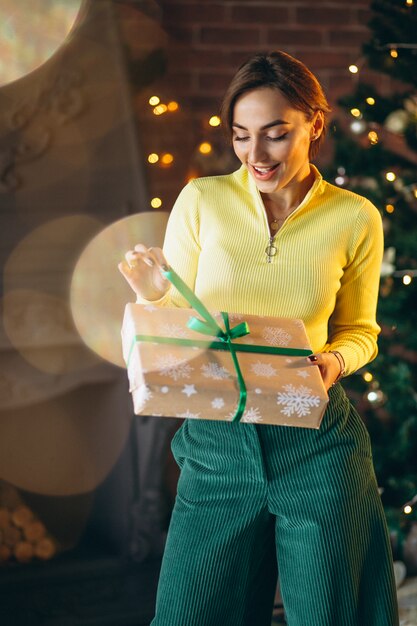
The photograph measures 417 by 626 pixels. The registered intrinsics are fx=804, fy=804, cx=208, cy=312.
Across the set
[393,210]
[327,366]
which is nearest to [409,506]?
[393,210]

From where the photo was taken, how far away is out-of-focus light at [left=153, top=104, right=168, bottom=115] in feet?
9.44

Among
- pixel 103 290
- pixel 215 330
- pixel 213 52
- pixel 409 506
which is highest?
pixel 213 52

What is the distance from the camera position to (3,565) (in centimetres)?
270

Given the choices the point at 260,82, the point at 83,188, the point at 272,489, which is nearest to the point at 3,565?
the point at 83,188

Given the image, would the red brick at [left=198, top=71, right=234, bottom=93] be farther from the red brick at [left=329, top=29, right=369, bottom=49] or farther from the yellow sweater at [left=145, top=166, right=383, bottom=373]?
the yellow sweater at [left=145, top=166, right=383, bottom=373]

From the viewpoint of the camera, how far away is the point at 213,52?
297 centimetres

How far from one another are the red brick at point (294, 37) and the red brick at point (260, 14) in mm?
40

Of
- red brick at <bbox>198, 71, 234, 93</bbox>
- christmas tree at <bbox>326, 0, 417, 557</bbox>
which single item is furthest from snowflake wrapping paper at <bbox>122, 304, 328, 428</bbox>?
red brick at <bbox>198, 71, 234, 93</bbox>

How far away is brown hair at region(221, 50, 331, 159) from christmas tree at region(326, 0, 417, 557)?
1.14m

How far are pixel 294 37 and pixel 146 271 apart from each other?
→ 2007 mm

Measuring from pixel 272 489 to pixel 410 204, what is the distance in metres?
1.51

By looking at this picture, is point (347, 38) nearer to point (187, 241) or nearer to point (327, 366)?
point (187, 241)

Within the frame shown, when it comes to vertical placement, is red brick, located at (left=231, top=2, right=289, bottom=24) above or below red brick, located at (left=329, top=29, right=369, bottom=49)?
above

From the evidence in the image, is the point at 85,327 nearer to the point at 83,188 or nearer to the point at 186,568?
the point at 83,188
